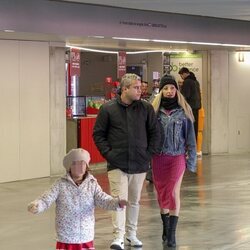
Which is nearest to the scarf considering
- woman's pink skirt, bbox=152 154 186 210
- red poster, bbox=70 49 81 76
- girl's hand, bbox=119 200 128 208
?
woman's pink skirt, bbox=152 154 186 210

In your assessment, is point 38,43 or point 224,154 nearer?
point 38,43

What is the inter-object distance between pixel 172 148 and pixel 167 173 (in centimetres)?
27

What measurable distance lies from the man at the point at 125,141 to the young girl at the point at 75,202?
58.9 inches

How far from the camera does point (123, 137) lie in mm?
6965

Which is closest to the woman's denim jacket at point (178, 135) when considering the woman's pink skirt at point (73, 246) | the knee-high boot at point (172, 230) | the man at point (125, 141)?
the man at point (125, 141)

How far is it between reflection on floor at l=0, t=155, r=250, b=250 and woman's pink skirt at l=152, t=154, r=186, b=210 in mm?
501

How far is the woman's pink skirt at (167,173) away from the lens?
23.9 feet

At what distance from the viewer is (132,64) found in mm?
17906

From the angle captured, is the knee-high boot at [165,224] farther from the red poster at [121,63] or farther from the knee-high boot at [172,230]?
the red poster at [121,63]

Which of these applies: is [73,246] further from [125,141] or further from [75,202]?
[125,141]

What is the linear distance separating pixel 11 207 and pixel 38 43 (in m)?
3.75

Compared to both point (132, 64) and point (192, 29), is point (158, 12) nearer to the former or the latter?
point (192, 29)

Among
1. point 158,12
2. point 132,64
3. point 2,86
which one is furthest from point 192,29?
point 132,64

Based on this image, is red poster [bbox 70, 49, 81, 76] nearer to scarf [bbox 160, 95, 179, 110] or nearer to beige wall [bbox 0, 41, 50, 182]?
beige wall [bbox 0, 41, 50, 182]
